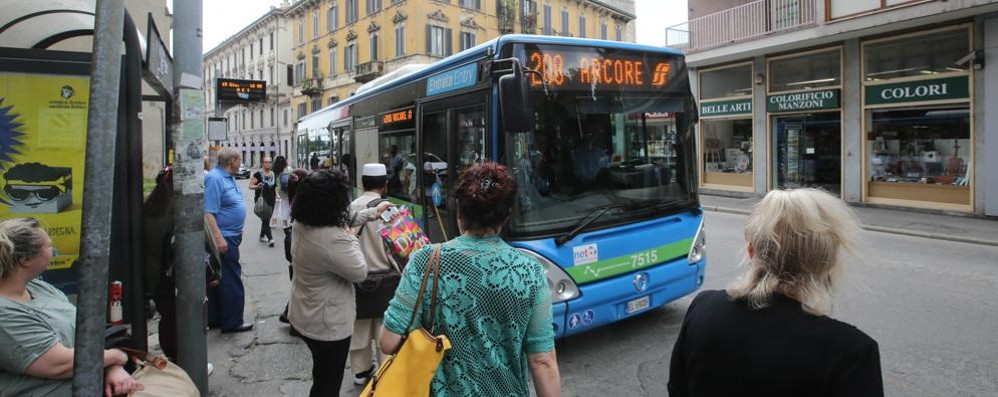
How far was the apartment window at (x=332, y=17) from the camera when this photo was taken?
149ft

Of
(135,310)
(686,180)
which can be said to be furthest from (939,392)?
(135,310)

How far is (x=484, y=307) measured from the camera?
6.72 ft

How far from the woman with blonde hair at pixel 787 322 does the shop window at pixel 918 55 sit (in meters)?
15.4

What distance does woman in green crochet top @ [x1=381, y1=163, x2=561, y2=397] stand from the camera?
2.04 meters

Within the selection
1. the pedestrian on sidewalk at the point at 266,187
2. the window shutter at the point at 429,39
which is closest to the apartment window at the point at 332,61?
the window shutter at the point at 429,39

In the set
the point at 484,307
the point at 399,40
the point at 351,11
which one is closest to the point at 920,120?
the point at 484,307

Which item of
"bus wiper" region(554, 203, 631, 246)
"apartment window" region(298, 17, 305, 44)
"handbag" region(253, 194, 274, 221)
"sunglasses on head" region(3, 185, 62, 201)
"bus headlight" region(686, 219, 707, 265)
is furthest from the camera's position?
"apartment window" region(298, 17, 305, 44)

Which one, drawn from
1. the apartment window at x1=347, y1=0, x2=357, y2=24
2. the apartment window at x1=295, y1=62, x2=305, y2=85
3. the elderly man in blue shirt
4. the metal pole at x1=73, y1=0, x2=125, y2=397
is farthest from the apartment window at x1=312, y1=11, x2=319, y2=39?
the metal pole at x1=73, y1=0, x2=125, y2=397

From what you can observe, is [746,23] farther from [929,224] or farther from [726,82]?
[929,224]

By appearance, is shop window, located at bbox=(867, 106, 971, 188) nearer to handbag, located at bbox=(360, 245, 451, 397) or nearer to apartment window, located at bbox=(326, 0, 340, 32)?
handbag, located at bbox=(360, 245, 451, 397)

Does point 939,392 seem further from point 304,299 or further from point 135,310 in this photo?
point 135,310

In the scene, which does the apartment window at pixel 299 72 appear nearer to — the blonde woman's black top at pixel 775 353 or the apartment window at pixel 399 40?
the apartment window at pixel 399 40

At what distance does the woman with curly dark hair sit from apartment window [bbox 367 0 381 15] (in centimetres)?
4009

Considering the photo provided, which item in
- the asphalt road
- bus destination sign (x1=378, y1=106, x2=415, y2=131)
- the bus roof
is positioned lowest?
the asphalt road
